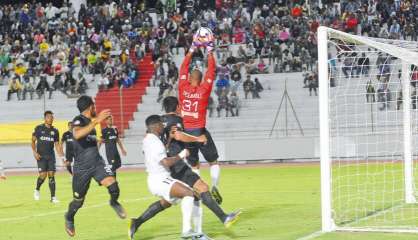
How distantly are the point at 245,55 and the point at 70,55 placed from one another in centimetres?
921

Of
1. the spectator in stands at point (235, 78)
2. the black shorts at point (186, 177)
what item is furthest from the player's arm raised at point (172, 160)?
the spectator in stands at point (235, 78)

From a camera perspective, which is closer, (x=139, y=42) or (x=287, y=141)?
(x=287, y=141)

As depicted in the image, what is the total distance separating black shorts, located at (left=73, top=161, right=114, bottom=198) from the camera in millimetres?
13211

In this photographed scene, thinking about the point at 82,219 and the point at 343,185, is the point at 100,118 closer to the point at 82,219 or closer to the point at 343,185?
the point at 82,219

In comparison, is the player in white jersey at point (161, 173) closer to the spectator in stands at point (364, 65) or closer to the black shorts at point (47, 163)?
the spectator in stands at point (364, 65)

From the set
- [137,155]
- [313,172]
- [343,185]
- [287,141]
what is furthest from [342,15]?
[343,185]

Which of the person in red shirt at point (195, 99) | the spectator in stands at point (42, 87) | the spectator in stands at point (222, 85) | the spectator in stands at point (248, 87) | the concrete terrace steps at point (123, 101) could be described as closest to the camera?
the person in red shirt at point (195, 99)

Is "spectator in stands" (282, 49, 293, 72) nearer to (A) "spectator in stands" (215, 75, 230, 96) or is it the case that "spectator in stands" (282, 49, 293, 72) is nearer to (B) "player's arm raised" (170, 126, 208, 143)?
(A) "spectator in stands" (215, 75, 230, 96)

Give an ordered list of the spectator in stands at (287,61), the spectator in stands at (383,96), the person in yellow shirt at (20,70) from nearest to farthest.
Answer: the spectator in stands at (383,96) < the spectator in stands at (287,61) < the person in yellow shirt at (20,70)

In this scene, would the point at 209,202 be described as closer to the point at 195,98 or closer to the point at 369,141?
the point at 195,98

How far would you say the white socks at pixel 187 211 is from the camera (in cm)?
1162

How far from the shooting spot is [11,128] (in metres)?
38.4

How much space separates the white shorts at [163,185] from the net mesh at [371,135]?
2.88 m

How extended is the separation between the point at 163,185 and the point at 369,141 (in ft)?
70.1
